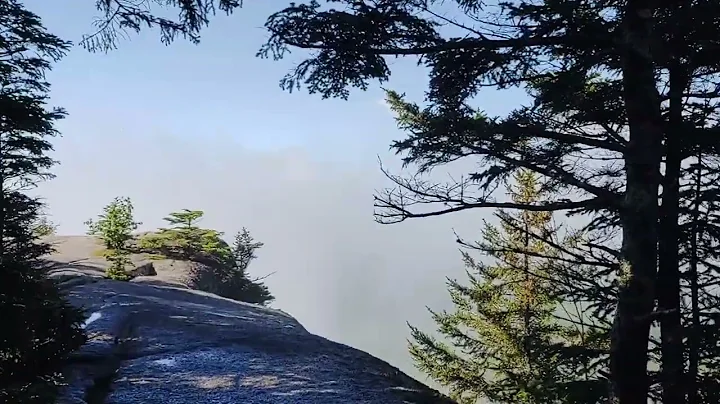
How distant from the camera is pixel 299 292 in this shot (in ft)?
151

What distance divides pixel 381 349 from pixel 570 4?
30.6m

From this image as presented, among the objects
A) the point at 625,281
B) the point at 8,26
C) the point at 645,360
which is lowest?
the point at 645,360

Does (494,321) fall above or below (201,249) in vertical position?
below

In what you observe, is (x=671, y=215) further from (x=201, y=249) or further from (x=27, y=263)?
(x=201, y=249)

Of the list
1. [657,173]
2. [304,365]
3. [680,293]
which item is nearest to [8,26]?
[304,365]

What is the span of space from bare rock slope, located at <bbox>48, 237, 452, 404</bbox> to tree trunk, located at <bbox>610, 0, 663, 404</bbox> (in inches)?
75.1

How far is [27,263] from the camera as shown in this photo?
403cm

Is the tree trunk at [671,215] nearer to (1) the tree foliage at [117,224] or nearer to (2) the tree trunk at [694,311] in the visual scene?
(2) the tree trunk at [694,311]

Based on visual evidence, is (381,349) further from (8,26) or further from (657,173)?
(657,173)

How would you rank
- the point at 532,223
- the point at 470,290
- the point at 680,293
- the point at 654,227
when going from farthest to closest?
the point at 470,290 < the point at 532,223 < the point at 680,293 < the point at 654,227

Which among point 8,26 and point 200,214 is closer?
point 8,26

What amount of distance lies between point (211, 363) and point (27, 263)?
7.52ft

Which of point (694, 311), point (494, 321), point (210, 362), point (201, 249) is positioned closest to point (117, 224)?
point (201, 249)

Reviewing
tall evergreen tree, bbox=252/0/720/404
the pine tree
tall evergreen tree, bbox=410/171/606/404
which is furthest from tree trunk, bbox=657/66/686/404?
the pine tree
